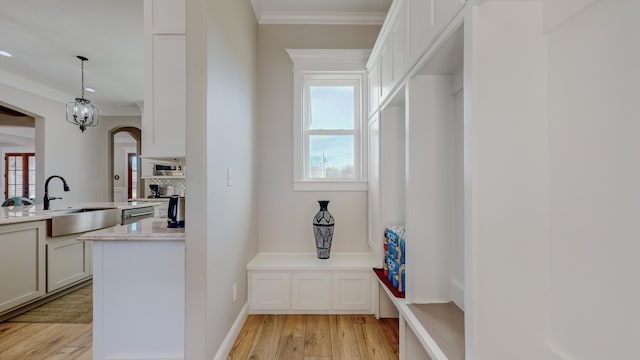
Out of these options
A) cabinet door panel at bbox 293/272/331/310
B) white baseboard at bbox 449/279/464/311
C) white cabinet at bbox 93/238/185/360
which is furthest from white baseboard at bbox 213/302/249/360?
white baseboard at bbox 449/279/464/311

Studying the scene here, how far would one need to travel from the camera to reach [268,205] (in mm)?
2914

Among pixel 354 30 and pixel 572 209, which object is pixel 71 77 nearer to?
pixel 354 30

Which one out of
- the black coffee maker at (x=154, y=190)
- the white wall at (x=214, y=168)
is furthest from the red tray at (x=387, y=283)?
the black coffee maker at (x=154, y=190)

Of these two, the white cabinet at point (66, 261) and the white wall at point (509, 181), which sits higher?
the white wall at point (509, 181)

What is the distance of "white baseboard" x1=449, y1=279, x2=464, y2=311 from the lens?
1.48 metres

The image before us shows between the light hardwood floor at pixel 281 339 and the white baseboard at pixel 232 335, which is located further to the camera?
the light hardwood floor at pixel 281 339

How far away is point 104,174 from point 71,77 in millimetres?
2447

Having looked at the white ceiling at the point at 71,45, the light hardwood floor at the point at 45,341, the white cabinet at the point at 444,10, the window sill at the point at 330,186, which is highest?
the white ceiling at the point at 71,45

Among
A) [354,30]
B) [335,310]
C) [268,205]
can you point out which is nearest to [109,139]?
[268,205]

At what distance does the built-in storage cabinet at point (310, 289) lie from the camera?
8.10ft

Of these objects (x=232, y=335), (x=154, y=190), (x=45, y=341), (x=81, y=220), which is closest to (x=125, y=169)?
(x=154, y=190)

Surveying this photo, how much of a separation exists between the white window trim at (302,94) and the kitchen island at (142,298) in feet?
4.79

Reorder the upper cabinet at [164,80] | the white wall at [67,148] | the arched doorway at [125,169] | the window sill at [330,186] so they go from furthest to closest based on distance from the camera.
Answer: the arched doorway at [125,169] → the white wall at [67,148] → the window sill at [330,186] → the upper cabinet at [164,80]

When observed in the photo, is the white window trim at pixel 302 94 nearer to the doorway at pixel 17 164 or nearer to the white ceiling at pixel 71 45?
the white ceiling at pixel 71 45
